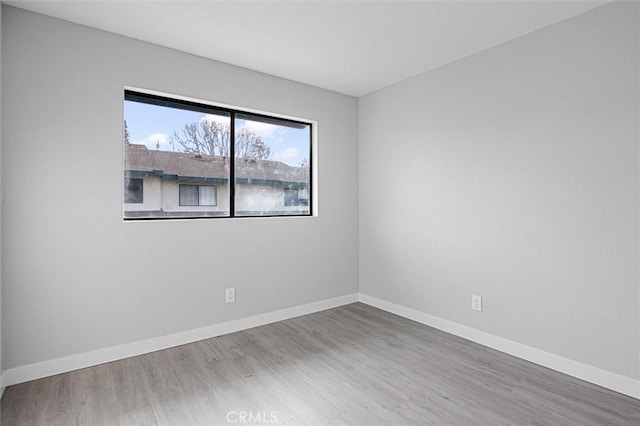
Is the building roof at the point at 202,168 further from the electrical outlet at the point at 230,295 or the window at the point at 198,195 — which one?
the electrical outlet at the point at 230,295

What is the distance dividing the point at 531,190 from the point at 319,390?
212 cm

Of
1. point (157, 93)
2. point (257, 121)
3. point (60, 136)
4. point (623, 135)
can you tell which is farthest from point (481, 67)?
point (60, 136)

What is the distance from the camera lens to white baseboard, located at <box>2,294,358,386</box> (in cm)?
232

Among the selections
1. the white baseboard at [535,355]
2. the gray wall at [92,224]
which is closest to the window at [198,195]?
the gray wall at [92,224]

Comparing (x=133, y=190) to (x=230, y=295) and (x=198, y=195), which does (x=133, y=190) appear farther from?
(x=230, y=295)

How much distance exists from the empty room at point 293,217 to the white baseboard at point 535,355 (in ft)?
0.05

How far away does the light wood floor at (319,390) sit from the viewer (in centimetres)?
194

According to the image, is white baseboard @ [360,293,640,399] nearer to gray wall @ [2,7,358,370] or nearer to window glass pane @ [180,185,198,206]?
gray wall @ [2,7,358,370]

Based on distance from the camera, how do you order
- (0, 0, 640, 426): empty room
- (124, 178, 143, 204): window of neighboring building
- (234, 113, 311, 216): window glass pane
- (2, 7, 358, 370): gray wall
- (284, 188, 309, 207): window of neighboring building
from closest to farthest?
(0, 0, 640, 426): empty room < (2, 7, 358, 370): gray wall < (124, 178, 143, 204): window of neighboring building < (234, 113, 311, 216): window glass pane < (284, 188, 309, 207): window of neighboring building

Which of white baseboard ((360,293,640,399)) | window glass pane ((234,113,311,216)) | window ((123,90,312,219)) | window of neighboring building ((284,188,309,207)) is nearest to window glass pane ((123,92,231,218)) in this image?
window ((123,90,312,219))

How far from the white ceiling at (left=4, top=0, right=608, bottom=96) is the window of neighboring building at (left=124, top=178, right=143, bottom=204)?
1120 mm

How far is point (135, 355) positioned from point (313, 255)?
1875mm

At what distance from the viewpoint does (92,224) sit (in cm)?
254

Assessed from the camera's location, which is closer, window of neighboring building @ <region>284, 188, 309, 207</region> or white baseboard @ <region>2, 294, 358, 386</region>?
white baseboard @ <region>2, 294, 358, 386</region>
